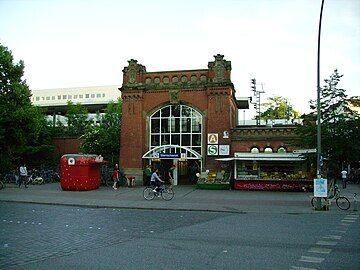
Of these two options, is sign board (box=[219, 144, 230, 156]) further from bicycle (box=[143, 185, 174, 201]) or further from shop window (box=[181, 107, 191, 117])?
bicycle (box=[143, 185, 174, 201])

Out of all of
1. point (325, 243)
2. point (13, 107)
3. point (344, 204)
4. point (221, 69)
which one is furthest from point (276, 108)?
point (325, 243)

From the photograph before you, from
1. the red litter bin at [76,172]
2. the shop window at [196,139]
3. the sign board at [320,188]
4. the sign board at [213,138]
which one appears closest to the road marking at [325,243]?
the sign board at [320,188]

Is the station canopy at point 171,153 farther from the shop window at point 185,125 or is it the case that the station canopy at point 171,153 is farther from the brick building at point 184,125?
the shop window at point 185,125

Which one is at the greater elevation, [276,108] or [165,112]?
[276,108]

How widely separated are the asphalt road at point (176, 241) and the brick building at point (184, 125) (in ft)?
53.8

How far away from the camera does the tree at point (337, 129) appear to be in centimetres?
1947

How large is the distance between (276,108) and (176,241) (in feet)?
186

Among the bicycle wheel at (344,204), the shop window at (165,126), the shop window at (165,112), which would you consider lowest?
the bicycle wheel at (344,204)

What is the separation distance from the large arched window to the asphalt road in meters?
17.6

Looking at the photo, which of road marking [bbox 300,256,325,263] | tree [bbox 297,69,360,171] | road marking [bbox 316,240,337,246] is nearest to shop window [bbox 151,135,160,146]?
tree [bbox 297,69,360,171]


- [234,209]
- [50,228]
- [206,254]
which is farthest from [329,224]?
[50,228]

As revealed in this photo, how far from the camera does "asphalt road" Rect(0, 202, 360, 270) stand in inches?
305

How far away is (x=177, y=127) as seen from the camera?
33.6 metres

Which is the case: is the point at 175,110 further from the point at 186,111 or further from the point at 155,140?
the point at 155,140
